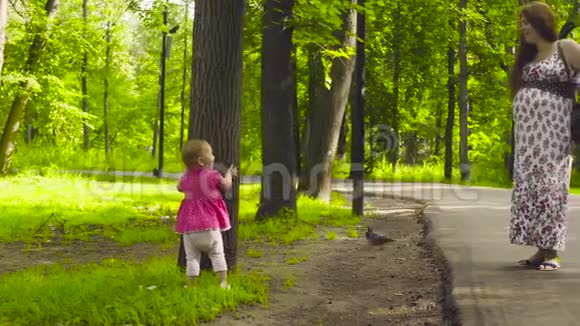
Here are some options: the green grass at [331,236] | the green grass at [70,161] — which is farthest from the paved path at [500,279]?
the green grass at [70,161]

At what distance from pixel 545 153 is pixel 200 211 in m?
2.90

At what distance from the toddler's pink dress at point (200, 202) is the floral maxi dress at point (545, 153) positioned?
8.53 ft

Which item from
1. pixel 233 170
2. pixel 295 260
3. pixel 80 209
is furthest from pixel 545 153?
pixel 80 209

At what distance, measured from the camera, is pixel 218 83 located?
616 centimetres

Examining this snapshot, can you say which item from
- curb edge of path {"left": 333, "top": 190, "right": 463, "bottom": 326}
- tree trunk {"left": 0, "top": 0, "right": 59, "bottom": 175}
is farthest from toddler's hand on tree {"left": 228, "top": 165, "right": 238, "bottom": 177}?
tree trunk {"left": 0, "top": 0, "right": 59, "bottom": 175}

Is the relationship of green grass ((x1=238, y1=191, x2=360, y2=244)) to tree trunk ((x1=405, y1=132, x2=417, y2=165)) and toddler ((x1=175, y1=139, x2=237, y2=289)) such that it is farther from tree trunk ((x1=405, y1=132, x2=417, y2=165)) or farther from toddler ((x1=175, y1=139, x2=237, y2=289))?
tree trunk ((x1=405, y1=132, x2=417, y2=165))

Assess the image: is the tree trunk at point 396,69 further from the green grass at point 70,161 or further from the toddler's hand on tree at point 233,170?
the toddler's hand on tree at point 233,170

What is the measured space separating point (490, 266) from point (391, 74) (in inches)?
906

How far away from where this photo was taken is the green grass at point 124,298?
4805mm

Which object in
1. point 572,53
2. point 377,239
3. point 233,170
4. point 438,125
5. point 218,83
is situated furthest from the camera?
point 438,125

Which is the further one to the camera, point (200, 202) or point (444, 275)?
point (444, 275)

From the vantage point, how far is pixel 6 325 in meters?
4.83

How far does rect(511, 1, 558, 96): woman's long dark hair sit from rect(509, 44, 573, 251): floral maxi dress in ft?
0.37

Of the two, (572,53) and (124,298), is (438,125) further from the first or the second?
(124,298)
